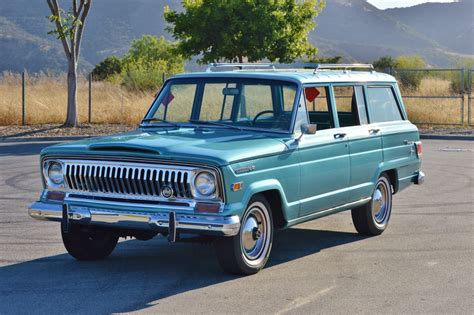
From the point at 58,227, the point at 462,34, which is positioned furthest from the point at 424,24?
the point at 58,227

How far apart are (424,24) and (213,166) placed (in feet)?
601

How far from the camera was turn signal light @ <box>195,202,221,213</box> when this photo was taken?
7887 millimetres

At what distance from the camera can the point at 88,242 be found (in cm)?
907

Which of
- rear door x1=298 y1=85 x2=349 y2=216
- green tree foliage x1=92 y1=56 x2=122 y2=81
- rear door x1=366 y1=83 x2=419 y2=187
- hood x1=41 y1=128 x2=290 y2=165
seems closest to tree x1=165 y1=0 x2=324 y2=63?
rear door x1=366 y1=83 x2=419 y2=187

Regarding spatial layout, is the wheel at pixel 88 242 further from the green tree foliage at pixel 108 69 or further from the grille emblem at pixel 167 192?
the green tree foliage at pixel 108 69

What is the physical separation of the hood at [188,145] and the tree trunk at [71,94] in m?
19.6

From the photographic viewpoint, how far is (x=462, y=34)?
176250 millimetres

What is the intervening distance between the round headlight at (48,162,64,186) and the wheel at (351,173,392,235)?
349 centimetres

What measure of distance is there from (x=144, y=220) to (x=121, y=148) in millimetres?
694

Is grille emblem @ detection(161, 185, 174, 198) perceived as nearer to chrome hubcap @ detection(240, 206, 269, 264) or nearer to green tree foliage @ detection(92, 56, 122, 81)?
chrome hubcap @ detection(240, 206, 269, 264)

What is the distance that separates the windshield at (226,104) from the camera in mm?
9328

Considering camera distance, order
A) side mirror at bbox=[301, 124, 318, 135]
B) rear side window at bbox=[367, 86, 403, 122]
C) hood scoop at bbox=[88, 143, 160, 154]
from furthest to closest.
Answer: rear side window at bbox=[367, 86, 403, 122], side mirror at bbox=[301, 124, 318, 135], hood scoop at bbox=[88, 143, 160, 154]

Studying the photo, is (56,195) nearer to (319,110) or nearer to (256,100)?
(256,100)

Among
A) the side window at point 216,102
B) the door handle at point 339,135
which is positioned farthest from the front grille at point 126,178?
the door handle at point 339,135
